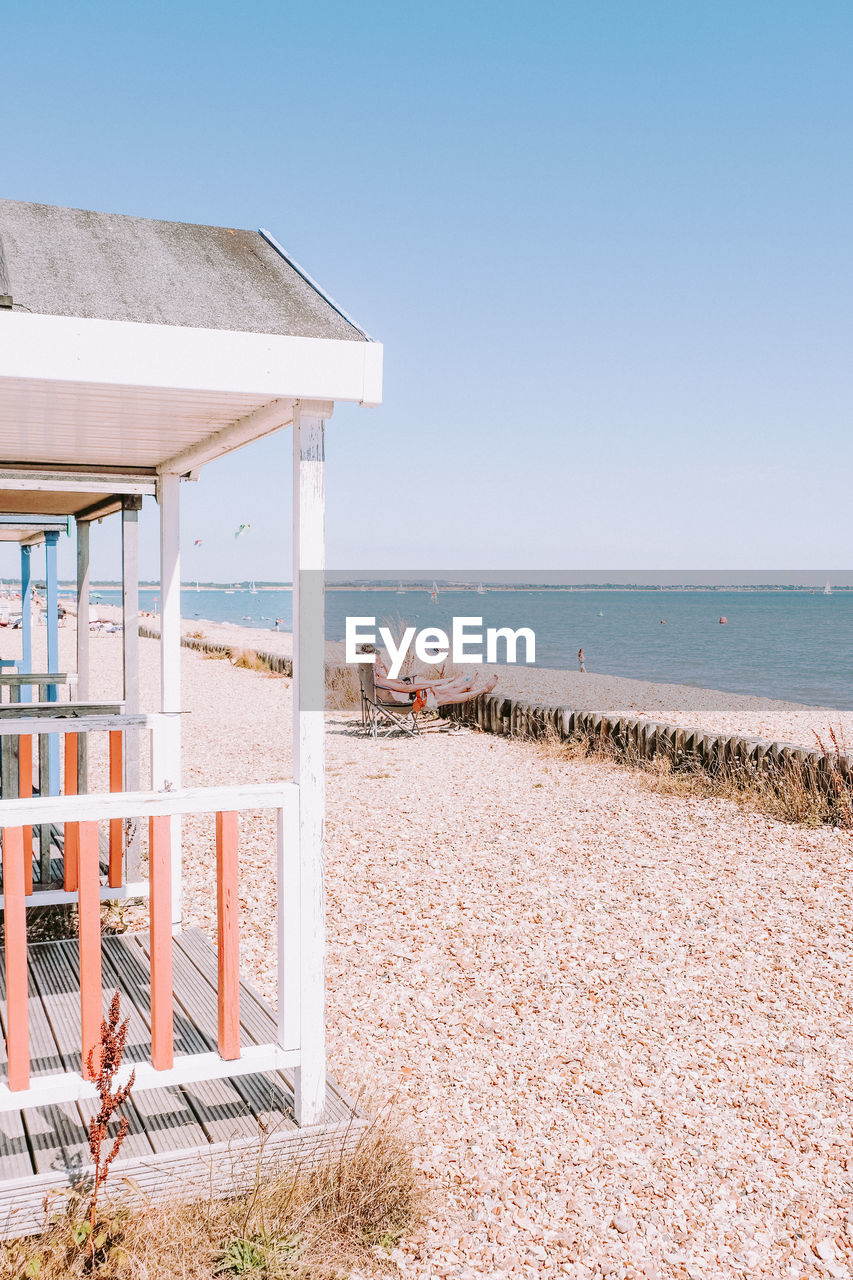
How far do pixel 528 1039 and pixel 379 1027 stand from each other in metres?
0.62

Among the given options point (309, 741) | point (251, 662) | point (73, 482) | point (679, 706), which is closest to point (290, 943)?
point (309, 741)

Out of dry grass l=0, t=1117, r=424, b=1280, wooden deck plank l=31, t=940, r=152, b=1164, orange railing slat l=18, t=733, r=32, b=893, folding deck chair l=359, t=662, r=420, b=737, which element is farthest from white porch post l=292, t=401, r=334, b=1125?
folding deck chair l=359, t=662, r=420, b=737

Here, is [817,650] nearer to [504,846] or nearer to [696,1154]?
[504,846]

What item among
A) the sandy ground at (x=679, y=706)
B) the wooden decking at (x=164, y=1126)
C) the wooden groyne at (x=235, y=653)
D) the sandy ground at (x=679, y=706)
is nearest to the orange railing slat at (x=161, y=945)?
the wooden decking at (x=164, y=1126)

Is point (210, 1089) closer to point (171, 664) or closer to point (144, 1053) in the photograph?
point (144, 1053)

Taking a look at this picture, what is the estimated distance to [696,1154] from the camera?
3295mm

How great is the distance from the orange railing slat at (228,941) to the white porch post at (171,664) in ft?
4.89

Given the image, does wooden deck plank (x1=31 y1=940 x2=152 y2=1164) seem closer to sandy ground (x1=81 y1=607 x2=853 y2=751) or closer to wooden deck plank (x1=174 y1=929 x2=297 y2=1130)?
wooden deck plank (x1=174 y1=929 x2=297 y2=1130)

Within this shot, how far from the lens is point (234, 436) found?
3512 mm

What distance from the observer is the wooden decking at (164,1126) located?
2.66 meters

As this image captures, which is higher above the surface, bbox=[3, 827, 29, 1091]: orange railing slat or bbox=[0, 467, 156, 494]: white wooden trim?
bbox=[0, 467, 156, 494]: white wooden trim

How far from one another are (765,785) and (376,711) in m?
6.08

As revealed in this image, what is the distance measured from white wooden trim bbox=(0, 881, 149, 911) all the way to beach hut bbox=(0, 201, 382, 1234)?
99cm

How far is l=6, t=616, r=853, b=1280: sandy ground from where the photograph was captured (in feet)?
9.67
